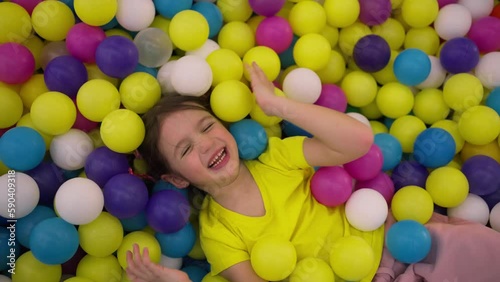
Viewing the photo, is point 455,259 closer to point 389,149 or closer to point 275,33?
point 389,149

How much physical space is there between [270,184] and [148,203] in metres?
0.34

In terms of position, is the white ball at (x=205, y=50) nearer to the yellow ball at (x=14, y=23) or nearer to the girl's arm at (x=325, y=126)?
the girl's arm at (x=325, y=126)

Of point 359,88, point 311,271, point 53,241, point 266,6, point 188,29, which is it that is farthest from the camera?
point 359,88

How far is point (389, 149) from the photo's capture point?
1.71 m

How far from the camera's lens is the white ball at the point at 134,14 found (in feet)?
5.29

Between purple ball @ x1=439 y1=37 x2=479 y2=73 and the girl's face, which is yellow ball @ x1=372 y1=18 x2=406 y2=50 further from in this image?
the girl's face

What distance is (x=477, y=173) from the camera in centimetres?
166

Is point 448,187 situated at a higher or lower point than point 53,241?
higher

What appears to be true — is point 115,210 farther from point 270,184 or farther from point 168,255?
point 270,184

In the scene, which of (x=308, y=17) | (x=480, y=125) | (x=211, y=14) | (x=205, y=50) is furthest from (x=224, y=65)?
(x=480, y=125)

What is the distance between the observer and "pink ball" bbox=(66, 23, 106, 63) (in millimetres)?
1558

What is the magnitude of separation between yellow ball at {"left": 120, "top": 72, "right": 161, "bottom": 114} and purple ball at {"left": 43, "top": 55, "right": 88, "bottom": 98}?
12cm

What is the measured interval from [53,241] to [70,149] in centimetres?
25

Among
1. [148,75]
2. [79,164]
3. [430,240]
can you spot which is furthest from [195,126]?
[430,240]
